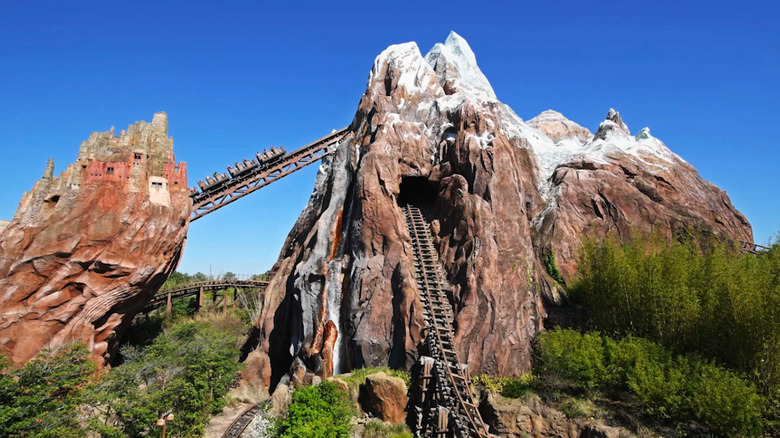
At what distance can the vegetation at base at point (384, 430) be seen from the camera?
533 inches

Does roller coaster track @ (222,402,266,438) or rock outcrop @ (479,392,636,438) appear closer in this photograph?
rock outcrop @ (479,392,636,438)

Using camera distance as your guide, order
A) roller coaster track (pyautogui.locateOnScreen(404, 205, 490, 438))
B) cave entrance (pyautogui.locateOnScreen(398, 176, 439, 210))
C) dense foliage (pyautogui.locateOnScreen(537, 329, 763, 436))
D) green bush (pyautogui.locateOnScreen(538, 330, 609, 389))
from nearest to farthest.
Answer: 1. dense foliage (pyautogui.locateOnScreen(537, 329, 763, 436))
2. roller coaster track (pyautogui.locateOnScreen(404, 205, 490, 438))
3. green bush (pyautogui.locateOnScreen(538, 330, 609, 389))
4. cave entrance (pyautogui.locateOnScreen(398, 176, 439, 210))

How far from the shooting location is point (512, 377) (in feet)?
47.6

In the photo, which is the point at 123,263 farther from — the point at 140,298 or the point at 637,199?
the point at 637,199

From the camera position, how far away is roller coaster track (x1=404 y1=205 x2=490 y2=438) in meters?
12.5

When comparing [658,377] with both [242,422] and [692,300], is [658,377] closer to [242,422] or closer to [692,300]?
[692,300]

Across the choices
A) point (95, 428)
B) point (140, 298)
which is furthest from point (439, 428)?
point (140, 298)

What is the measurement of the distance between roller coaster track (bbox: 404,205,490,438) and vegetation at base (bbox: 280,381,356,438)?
243 cm

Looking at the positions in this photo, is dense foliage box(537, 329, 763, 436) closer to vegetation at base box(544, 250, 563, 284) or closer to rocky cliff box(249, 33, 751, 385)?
rocky cliff box(249, 33, 751, 385)

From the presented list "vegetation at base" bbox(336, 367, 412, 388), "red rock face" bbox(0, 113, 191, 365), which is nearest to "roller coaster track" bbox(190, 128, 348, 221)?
"red rock face" bbox(0, 113, 191, 365)

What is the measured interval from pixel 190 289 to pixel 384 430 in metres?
24.5

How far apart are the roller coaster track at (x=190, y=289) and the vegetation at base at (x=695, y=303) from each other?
27.0m

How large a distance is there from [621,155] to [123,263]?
2385 cm

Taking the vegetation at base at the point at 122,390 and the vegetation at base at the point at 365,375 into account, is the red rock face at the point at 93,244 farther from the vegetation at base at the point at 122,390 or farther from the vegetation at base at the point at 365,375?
the vegetation at base at the point at 365,375
